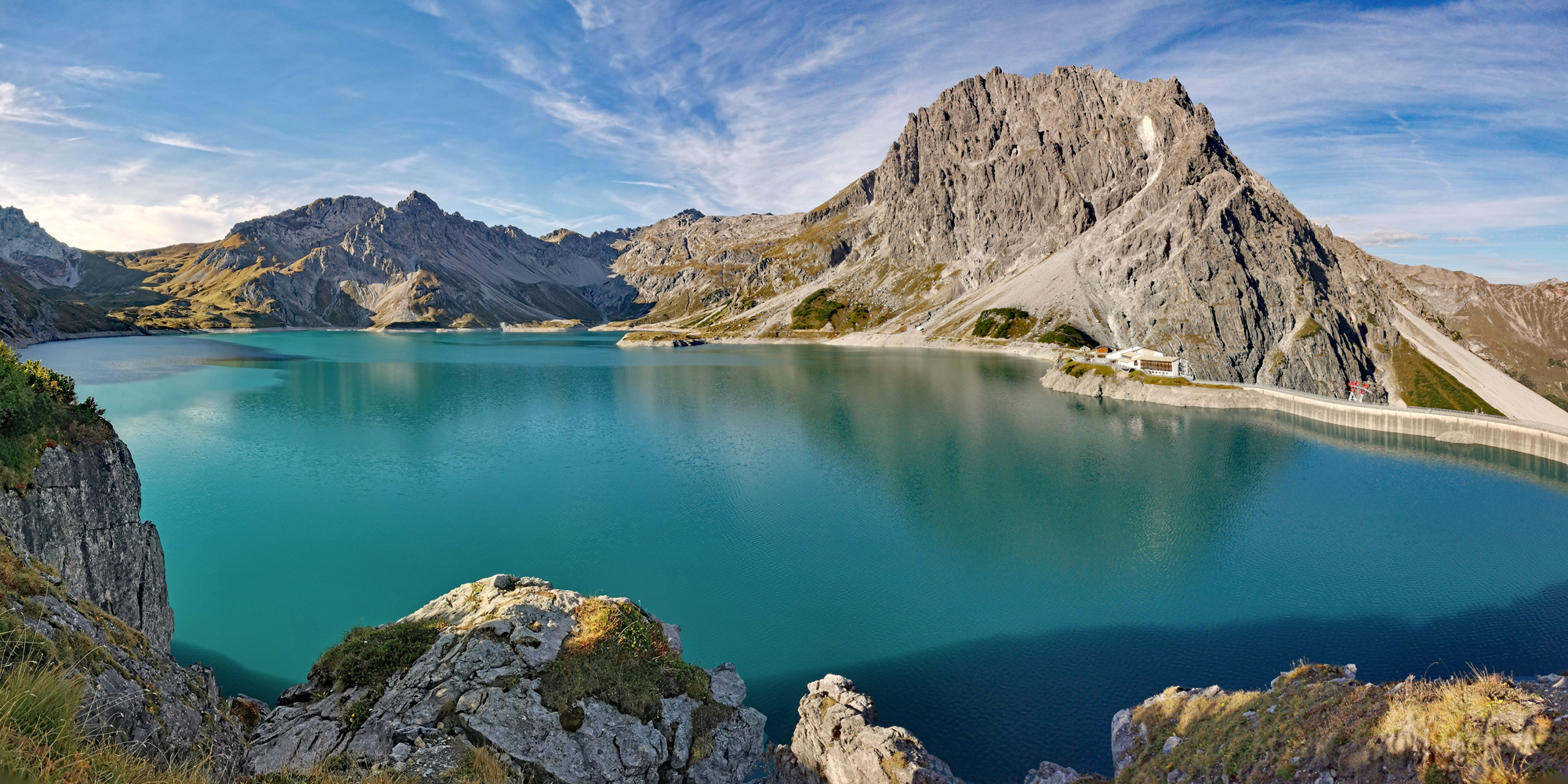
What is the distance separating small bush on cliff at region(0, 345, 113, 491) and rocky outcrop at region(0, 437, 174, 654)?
390 millimetres

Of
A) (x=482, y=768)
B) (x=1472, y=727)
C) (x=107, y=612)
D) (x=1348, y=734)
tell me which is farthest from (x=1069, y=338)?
(x=107, y=612)

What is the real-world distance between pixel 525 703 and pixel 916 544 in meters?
28.5

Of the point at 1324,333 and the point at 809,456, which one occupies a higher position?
the point at 1324,333

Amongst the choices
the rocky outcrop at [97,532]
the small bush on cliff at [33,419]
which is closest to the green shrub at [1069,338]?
the rocky outcrop at [97,532]

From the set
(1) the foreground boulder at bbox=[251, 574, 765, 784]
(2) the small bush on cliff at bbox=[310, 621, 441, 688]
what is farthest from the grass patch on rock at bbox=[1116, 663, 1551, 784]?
(2) the small bush on cliff at bbox=[310, 621, 441, 688]

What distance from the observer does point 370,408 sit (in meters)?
88.8

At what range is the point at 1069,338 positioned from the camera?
7456 inches

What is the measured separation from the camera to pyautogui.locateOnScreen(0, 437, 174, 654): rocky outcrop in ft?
63.7

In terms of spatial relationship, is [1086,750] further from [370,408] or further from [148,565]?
[370,408]

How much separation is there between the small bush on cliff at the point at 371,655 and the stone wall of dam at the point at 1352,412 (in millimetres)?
102091

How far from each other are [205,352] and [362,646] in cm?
21347

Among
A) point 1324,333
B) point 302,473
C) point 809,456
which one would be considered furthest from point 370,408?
point 1324,333

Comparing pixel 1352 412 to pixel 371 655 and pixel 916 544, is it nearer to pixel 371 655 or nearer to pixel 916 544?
pixel 916 544

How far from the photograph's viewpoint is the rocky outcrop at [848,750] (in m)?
19.7
